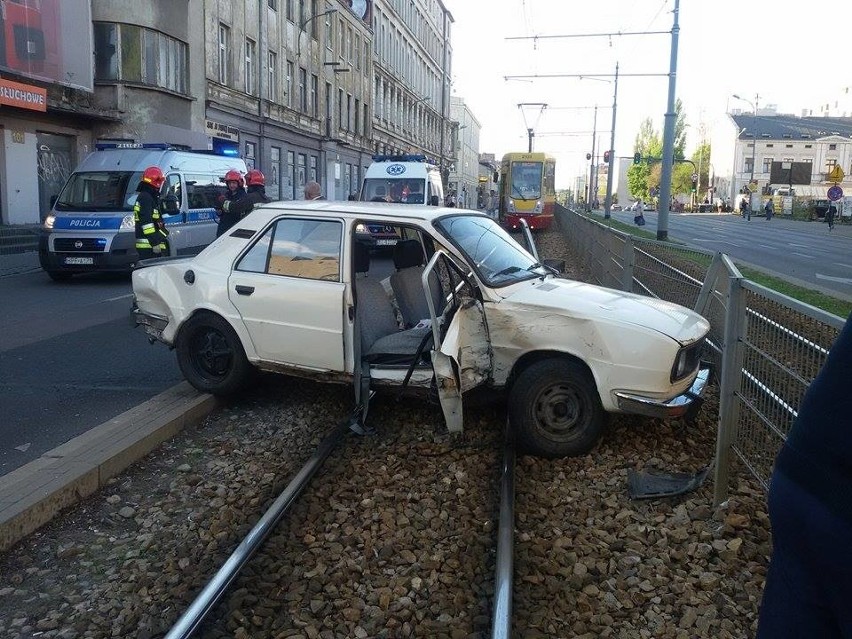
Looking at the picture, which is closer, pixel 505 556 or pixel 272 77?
pixel 505 556

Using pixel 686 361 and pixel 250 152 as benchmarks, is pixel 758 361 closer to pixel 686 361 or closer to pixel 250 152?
pixel 686 361

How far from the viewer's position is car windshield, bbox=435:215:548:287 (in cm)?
591

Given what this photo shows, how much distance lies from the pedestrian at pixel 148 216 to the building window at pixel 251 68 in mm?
25618

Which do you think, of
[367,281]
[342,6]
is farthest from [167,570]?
[342,6]

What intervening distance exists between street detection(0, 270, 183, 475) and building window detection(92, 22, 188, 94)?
1619 cm

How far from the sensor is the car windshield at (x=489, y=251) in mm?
5914

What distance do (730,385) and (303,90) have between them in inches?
1627

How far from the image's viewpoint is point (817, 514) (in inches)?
51.0

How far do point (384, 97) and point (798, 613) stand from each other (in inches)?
2495

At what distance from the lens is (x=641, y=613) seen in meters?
3.63

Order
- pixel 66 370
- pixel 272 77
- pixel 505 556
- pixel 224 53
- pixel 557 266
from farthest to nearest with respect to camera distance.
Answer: pixel 272 77, pixel 224 53, pixel 66 370, pixel 557 266, pixel 505 556

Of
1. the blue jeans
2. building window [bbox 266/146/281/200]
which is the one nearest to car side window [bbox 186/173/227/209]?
the blue jeans

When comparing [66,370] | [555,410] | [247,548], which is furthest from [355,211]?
[66,370]

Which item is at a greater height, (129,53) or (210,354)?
(129,53)
